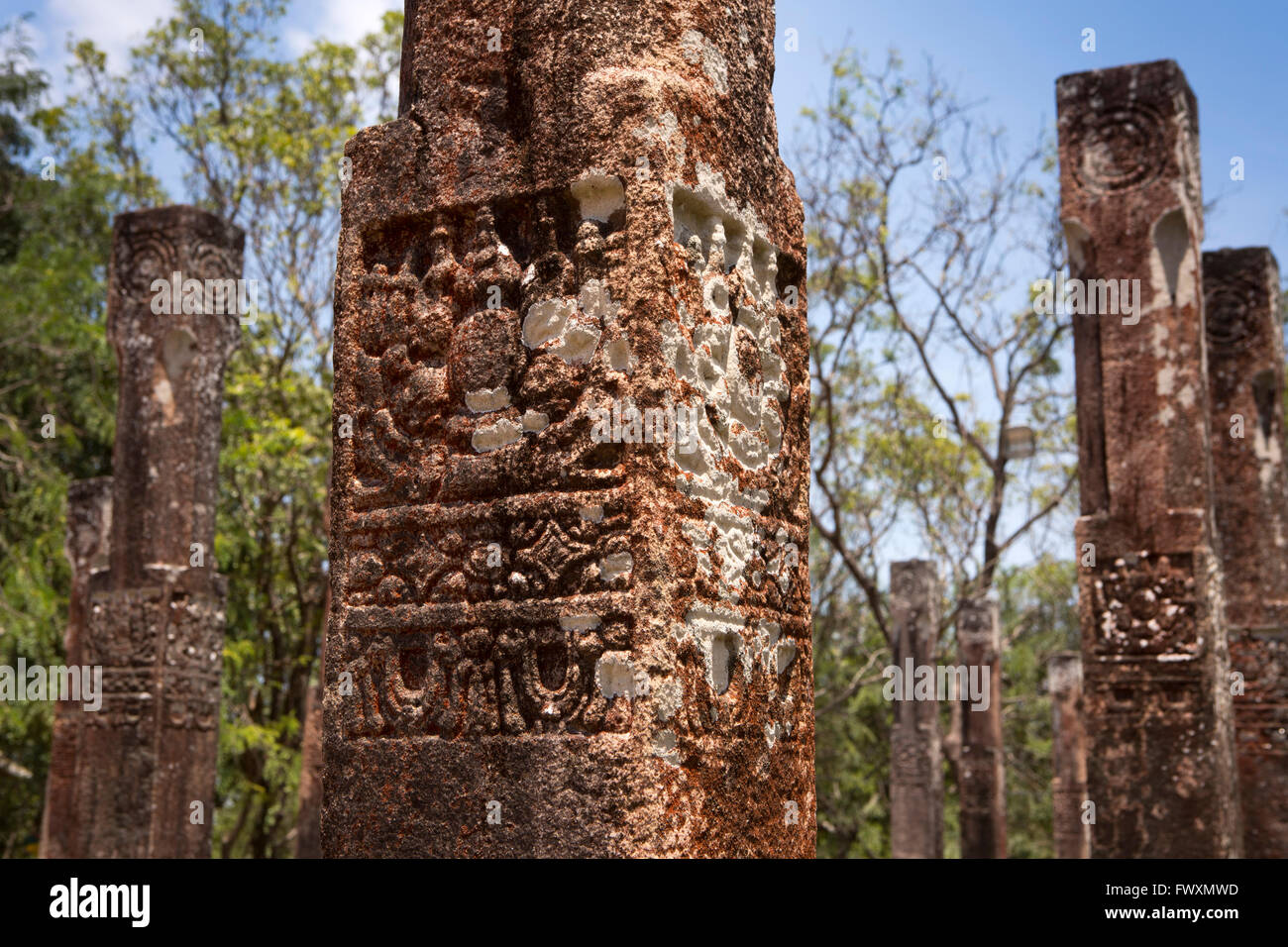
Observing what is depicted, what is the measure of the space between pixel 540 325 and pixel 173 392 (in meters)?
7.22

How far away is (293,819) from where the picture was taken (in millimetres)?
17688

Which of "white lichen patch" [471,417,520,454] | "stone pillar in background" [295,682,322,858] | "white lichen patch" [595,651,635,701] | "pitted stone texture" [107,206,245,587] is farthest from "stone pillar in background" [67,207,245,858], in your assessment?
"white lichen patch" [595,651,635,701]

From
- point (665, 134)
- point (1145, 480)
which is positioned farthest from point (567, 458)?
point (1145, 480)

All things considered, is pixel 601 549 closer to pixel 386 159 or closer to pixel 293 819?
pixel 386 159

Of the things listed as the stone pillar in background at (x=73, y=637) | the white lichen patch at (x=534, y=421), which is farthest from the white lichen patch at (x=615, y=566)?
the stone pillar in background at (x=73, y=637)

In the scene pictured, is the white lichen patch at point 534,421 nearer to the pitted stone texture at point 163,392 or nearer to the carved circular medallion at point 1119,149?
the carved circular medallion at point 1119,149

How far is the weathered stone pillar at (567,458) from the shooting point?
2629 millimetres

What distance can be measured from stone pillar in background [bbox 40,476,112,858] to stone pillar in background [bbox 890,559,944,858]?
28.5 feet

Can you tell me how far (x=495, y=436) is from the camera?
9.36 ft

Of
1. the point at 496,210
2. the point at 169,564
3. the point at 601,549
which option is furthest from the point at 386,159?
the point at 169,564

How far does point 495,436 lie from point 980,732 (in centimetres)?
1393

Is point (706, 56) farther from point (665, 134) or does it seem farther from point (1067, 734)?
point (1067, 734)
